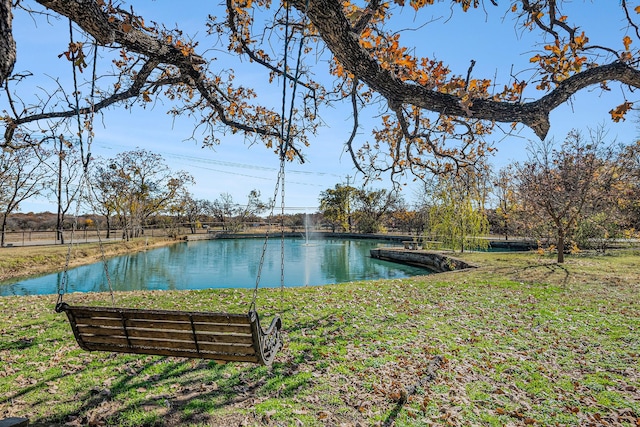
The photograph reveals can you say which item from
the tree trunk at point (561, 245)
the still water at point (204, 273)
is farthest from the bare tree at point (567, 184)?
the still water at point (204, 273)

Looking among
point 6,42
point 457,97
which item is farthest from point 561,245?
point 6,42

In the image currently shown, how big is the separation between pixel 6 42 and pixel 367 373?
395cm

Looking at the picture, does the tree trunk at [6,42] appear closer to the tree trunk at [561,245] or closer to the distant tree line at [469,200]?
the distant tree line at [469,200]

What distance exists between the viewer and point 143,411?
301 centimetres

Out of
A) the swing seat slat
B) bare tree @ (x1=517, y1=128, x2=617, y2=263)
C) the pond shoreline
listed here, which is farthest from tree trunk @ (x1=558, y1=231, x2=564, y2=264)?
the swing seat slat

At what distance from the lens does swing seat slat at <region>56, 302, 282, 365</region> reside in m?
2.79

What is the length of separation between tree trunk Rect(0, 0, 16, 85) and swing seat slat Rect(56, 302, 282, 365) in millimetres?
1814

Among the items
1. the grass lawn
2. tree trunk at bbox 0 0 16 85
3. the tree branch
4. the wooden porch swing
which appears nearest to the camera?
tree trunk at bbox 0 0 16 85

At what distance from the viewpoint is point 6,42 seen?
84.8 inches

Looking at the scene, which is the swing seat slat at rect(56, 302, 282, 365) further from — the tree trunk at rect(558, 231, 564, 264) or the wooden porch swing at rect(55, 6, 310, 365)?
the tree trunk at rect(558, 231, 564, 264)

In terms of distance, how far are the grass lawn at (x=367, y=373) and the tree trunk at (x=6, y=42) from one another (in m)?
2.59

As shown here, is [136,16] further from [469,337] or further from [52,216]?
[52,216]

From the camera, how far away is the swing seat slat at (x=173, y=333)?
2.79m

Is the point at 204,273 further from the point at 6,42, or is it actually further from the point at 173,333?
the point at 6,42
